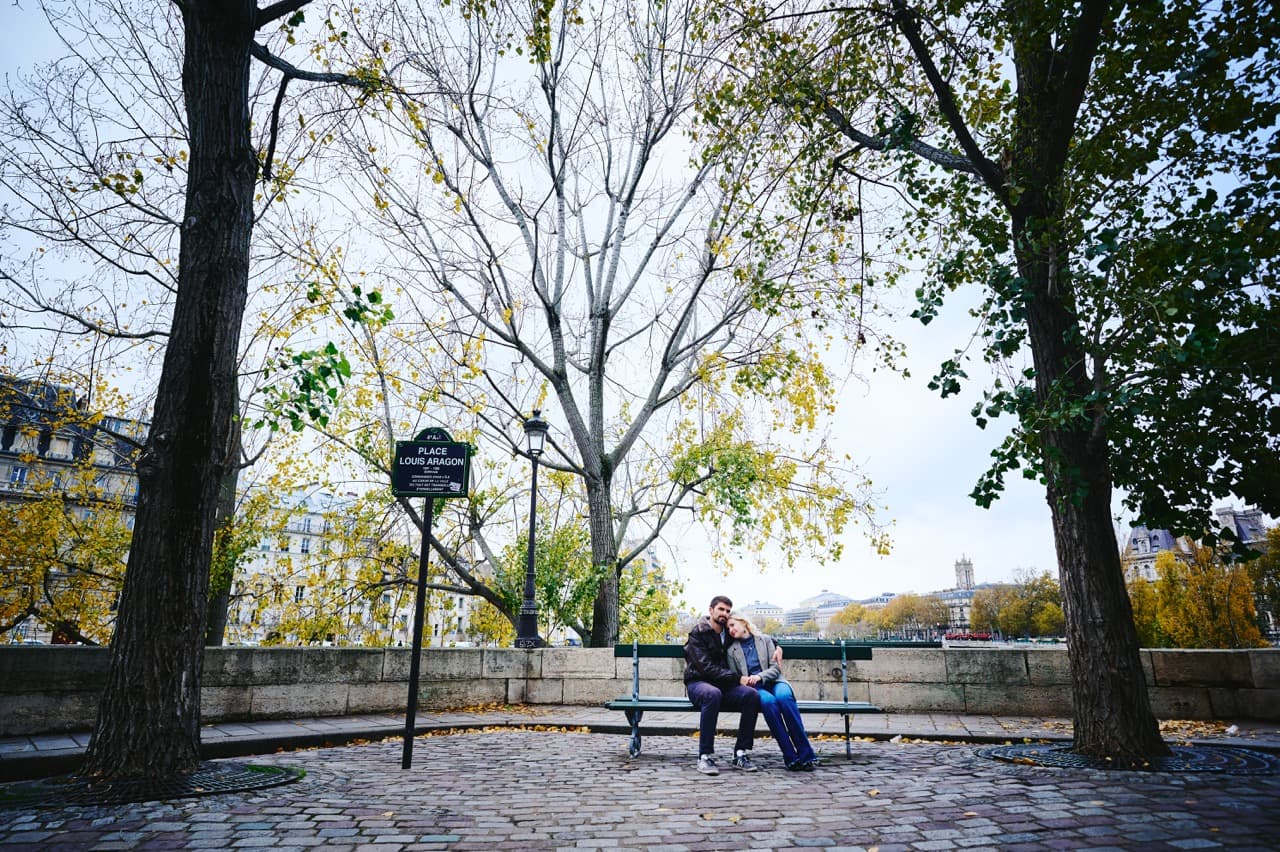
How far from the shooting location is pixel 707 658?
655 cm

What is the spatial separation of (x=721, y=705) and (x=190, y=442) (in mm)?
4985

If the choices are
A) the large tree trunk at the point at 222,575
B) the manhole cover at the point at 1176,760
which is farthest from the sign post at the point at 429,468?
the large tree trunk at the point at 222,575

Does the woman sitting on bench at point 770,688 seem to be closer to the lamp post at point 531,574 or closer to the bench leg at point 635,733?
the bench leg at point 635,733

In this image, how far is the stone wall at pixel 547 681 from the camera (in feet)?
22.6

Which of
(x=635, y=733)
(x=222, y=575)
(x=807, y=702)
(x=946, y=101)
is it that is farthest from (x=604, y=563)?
(x=222, y=575)

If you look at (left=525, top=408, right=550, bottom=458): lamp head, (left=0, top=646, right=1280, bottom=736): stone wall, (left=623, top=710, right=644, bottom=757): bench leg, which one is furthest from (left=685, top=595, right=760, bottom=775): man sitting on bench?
(left=525, top=408, right=550, bottom=458): lamp head

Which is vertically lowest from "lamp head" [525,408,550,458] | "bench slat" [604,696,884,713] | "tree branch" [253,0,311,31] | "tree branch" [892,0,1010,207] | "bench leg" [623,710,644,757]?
"bench leg" [623,710,644,757]

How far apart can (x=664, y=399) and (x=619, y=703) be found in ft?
31.3

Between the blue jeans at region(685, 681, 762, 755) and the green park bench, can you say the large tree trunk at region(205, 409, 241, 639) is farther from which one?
the blue jeans at region(685, 681, 762, 755)

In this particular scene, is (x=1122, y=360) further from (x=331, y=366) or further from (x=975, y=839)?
(x=331, y=366)

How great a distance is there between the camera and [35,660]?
22.2 feet

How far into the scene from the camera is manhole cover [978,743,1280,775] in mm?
5203

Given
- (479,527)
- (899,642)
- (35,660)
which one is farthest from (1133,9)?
(479,527)

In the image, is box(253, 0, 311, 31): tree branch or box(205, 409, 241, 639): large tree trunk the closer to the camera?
box(253, 0, 311, 31): tree branch
